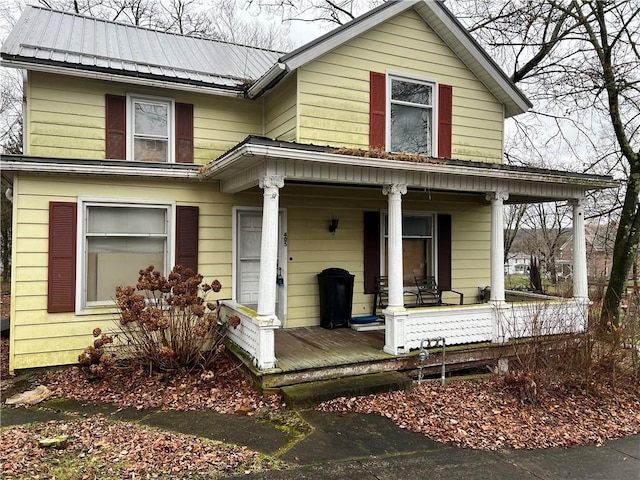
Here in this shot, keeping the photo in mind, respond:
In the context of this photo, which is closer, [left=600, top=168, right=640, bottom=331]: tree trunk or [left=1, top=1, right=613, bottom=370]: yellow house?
[left=1, top=1, right=613, bottom=370]: yellow house

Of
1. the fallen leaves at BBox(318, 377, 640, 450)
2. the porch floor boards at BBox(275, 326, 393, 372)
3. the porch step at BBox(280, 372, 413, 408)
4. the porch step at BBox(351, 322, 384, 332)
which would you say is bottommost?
the fallen leaves at BBox(318, 377, 640, 450)

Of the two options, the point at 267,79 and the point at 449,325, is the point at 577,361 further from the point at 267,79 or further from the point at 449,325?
the point at 267,79

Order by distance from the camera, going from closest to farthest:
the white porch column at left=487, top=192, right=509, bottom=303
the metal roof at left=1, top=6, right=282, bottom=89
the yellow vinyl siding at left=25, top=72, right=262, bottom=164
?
the yellow vinyl siding at left=25, top=72, right=262, bottom=164 < the metal roof at left=1, top=6, right=282, bottom=89 < the white porch column at left=487, top=192, right=509, bottom=303

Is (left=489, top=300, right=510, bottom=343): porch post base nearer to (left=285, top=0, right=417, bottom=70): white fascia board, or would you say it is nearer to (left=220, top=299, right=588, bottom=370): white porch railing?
(left=220, top=299, right=588, bottom=370): white porch railing

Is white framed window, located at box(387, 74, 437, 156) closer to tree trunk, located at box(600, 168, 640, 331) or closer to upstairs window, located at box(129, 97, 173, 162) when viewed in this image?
upstairs window, located at box(129, 97, 173, 162)

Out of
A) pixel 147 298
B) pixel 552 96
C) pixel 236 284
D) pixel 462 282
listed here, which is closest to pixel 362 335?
pixel 236 284

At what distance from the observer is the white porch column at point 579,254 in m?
7.51

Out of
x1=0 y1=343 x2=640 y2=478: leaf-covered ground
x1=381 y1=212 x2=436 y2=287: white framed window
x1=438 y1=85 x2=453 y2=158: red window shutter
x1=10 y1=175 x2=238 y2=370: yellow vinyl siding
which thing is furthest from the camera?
x1=381 y1=212 x2=436 y2=287: white framed window

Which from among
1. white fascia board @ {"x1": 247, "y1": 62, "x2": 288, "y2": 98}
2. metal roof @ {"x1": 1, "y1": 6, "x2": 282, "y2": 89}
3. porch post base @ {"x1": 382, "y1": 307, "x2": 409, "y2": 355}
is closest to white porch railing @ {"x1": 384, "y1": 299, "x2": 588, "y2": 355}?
porch post base @ {"x1": 382, "y1": 307, "x2": 409, "y2": 355}

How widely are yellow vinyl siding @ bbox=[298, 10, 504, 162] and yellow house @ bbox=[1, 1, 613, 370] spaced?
1.2 inches

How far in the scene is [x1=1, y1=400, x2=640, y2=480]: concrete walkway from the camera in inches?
142

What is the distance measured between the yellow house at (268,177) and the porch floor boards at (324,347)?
0.92ft

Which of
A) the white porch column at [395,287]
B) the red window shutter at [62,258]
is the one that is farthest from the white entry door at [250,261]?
the red window shutter at [62,258]

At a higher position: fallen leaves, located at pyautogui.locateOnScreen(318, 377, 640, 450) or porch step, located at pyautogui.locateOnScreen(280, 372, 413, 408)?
porch step, located at pyautogui.locateOnScreen(280, 372, 413, 408)
